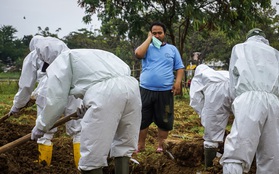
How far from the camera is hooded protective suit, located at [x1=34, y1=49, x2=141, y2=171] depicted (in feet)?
9.60

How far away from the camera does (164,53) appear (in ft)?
16.2

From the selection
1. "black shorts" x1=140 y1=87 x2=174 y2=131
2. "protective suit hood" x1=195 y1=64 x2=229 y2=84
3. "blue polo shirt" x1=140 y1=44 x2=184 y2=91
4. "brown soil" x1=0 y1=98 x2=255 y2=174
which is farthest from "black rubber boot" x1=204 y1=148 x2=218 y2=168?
"blue polo shirt" x1=140 y1=44 x2=184 y2=91

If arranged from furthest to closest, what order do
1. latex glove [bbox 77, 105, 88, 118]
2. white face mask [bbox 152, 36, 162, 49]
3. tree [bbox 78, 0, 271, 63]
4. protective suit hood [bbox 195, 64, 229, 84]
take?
tree [bbox 78, 0, 271, 63]
white face mask [bbox 152, 36, 162, 49]
protective suit hood [bbox 195, 64, 229, 84]
latex glove [bbox 77, 105, 88, 118]

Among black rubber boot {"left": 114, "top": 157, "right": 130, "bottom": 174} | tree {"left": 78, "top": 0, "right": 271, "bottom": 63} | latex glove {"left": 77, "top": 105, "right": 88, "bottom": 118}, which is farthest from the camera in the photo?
tree {"left": 78, "top": 0, "right": 271, "bottom": 63}

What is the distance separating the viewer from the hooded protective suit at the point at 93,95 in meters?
2.93

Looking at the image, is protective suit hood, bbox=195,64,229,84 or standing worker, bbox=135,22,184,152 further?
standing worker, bbox=135,22,184,152

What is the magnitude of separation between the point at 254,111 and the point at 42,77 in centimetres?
236

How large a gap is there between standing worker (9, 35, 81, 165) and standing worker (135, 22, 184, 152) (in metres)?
1.08

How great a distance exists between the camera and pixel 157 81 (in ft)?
15.8

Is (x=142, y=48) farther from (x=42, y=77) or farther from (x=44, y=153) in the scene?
(x=44, y=153)

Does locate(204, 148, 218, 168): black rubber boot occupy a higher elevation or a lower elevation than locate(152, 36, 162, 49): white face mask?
lower

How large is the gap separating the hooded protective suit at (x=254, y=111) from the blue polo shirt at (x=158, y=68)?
1.68 meters

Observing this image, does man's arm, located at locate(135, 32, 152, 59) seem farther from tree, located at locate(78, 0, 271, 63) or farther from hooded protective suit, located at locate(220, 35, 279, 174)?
tree, located at locate(78, 0, 271, 63)

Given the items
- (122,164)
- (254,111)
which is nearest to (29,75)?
(122,164)
